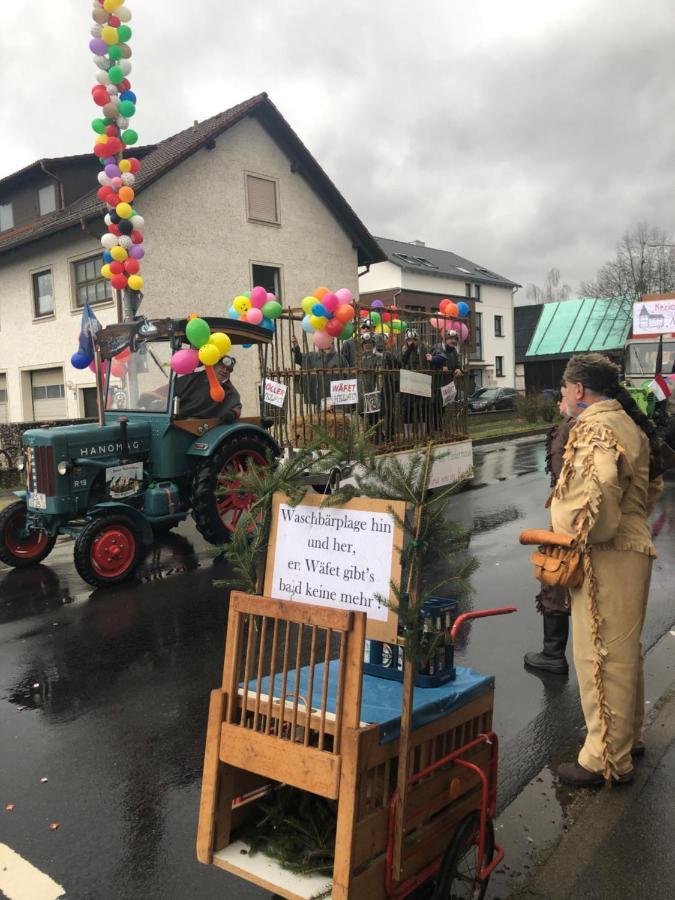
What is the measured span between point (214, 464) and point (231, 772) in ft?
17.8

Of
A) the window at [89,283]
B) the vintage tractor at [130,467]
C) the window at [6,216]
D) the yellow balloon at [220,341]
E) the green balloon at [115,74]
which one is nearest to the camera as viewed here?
the vintage tractor at [130,467]

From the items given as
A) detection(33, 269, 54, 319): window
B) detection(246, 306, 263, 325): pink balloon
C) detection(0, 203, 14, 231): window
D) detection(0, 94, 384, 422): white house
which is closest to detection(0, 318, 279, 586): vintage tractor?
detection(246, 306, 263, 325): pink balloon

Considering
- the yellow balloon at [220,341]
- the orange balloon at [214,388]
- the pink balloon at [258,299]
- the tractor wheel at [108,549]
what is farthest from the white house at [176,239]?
the tractor wheel at [108,549]

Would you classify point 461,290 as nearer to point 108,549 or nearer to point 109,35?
point 109,35

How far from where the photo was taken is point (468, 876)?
2.55 meters

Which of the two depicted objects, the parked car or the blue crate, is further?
the parked car

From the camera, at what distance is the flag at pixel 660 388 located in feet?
53.2

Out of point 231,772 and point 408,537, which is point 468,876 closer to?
point 231,772

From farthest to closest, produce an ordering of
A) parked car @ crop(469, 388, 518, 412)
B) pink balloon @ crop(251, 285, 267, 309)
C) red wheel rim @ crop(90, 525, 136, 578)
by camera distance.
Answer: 1. parked car @ crop(469, 388, 518, 412)
2. pink balloon @ crop(251, 285, 267, 309)
3. red wheel rim @ crop(90, 525, 136, 578)

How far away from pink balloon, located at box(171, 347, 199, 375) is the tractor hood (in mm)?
791

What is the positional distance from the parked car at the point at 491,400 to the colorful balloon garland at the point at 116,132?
916 inches

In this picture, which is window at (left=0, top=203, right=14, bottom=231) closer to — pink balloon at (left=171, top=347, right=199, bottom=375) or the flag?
pink balloon at (left=171, top=347, right=199, bottom=375)

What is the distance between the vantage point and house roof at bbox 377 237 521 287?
41375 millimetres

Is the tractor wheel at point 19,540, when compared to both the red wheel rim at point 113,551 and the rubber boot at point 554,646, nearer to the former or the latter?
the red wheel rim at point 113,551
